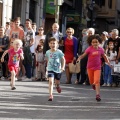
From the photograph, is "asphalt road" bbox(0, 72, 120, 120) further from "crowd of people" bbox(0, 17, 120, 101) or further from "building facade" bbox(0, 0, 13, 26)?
"building facade" bbox(0, 0, 13, 26)

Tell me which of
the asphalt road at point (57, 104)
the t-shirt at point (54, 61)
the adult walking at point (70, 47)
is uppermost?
the adult walking at point (70, 47)

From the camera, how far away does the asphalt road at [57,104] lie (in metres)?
10.7

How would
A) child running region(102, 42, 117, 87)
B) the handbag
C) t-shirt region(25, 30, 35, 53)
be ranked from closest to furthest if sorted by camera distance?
child running region(102, 42, 117, 87) → the handbag → t-shirt region(25, 30, 35, 53)

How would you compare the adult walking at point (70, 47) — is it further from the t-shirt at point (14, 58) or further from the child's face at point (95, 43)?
the child's face at point (95, 43)

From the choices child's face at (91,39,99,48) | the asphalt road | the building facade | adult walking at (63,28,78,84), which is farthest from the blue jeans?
the building facade

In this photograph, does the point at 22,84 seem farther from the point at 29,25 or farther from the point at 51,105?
the point at 51,105

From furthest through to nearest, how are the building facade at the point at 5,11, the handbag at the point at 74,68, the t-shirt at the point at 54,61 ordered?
the building facade at the point at 5,11 < the handbag at the point at 74,68 < the t-shirt at the point at 54,61

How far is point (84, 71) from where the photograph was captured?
1828 cm

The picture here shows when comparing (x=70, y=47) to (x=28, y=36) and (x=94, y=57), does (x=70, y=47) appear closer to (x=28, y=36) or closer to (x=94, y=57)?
(x=28, y=36)

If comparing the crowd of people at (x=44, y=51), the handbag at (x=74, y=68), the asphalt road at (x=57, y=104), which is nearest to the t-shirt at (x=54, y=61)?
the asphalt road at (x=57, y=104)

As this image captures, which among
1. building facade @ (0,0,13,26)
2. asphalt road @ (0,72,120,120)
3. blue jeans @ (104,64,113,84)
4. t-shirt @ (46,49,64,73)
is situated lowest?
asphalt road @ (0,72,120,120)

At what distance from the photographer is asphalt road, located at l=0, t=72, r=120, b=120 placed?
1068 centimetres

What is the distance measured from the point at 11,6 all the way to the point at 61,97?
16595 millimetres

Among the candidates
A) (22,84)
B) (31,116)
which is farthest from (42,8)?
(31,116)
